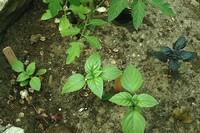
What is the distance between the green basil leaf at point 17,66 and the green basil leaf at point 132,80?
0.66m

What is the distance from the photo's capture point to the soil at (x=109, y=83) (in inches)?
A: 78.0

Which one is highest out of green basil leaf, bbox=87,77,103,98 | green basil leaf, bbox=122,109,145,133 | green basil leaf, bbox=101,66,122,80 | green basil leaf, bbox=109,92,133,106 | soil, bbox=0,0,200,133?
green basil leaf, bbox=101,66,122,80

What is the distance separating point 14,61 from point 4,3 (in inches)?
14.2

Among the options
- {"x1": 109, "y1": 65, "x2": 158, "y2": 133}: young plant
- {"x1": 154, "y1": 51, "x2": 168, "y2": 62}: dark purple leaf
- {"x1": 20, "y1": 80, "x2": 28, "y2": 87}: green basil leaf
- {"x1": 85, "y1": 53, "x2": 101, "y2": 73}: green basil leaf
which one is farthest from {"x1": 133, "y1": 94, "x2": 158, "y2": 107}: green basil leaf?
{"x1": 20, "y1": 80, "x2": 28, "y2": 87}: green basil leaf

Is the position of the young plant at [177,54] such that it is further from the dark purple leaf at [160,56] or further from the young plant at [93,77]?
the young plant at [93,77]

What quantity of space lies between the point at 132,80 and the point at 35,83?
608 millimetres

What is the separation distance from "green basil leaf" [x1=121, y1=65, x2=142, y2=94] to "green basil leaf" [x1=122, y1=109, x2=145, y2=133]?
117 millimetres

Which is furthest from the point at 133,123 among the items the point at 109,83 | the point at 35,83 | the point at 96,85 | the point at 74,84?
the point at 35,83

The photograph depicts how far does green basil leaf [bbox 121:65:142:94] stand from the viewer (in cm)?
172

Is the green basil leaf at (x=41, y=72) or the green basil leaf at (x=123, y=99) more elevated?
the green basil leaf at (x=123, y=99)

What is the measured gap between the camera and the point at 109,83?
2.11 metres

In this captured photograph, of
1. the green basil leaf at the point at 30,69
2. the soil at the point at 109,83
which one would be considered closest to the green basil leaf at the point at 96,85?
the soil at the point at 109,83

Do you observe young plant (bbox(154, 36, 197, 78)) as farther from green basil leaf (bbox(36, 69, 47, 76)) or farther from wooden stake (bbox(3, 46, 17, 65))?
wooden stake (bbox(3, 46, 17, 65))

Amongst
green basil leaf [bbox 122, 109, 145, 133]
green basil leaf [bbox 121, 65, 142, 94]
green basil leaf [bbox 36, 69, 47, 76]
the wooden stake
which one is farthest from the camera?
green basil leaf [bbox 36, 69, 47, 76]
